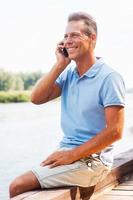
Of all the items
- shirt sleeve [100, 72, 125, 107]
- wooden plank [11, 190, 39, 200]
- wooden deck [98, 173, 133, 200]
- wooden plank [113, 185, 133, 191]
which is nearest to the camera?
wooden plank [11, 190, 39, 200]

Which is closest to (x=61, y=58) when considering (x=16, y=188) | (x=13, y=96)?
(x=16, y=188)

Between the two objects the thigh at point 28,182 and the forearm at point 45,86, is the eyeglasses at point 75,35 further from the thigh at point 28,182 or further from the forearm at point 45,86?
the thigh at point 28,182

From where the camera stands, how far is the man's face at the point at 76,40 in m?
3.10

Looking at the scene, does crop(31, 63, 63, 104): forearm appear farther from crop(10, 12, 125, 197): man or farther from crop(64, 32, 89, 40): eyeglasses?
crop(64, 32, 89, 40): eyeglasses

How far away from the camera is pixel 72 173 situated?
3.06 metres

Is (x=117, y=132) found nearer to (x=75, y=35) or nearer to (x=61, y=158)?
(x=61, y=158)

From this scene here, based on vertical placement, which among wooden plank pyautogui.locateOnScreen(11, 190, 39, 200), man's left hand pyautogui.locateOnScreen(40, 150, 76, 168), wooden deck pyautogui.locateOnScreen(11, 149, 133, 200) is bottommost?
wooden deck pyautogui.locateOnScreen(11, 149, 133, 200)

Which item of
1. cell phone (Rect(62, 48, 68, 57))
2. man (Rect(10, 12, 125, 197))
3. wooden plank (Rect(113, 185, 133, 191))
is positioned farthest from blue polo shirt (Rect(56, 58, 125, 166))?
wooden plank (Rect(113, 185, 133, 191))

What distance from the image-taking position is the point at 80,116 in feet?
10.2

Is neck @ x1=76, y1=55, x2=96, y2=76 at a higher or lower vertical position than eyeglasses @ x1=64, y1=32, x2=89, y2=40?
lower

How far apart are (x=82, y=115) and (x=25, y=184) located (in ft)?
1.62

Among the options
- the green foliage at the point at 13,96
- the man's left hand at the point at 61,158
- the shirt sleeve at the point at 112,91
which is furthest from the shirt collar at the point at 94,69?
the green foliage at the point at 13,96

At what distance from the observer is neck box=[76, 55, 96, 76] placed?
3.17 metres

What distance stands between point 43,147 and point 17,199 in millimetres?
16000
